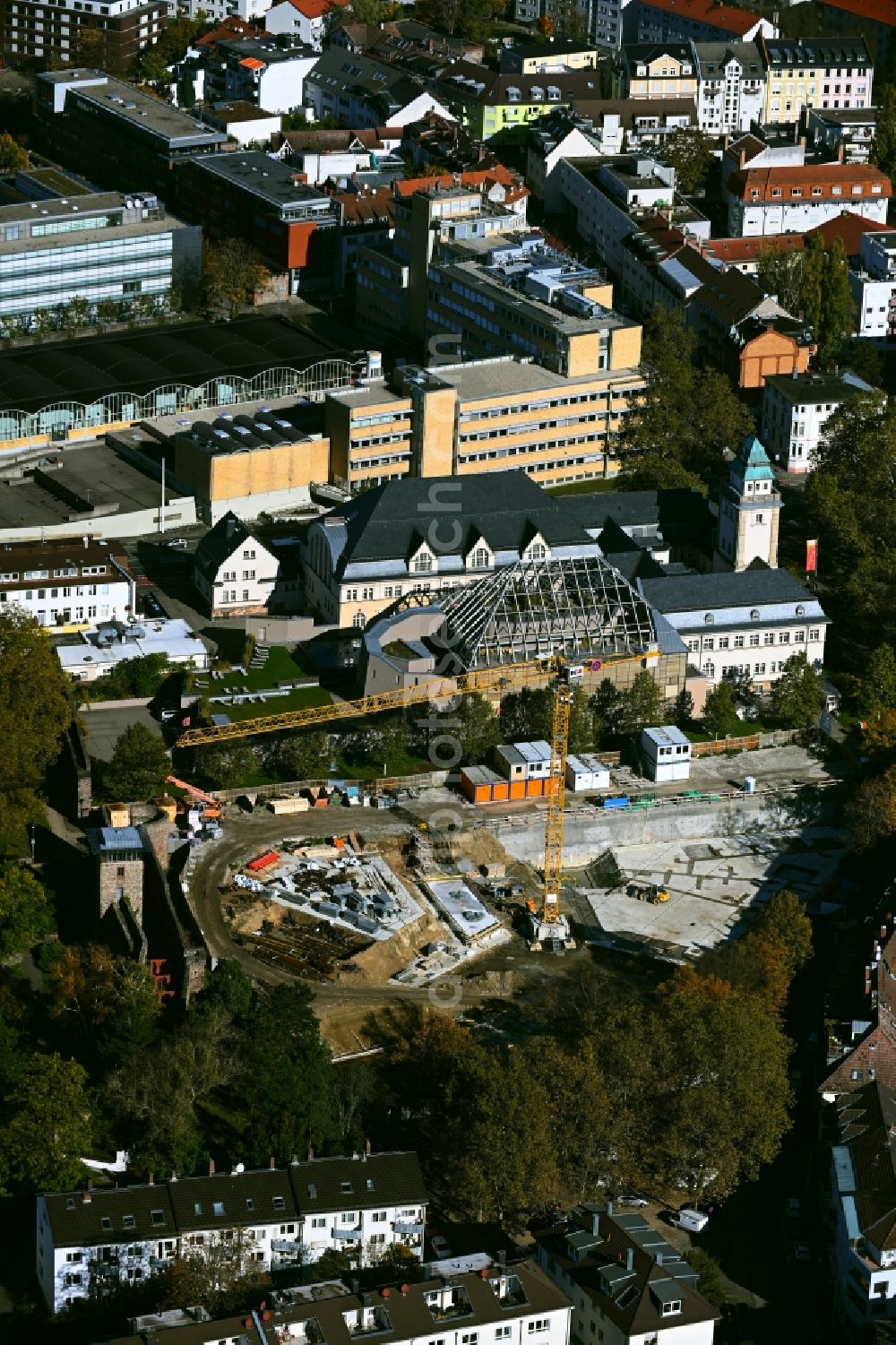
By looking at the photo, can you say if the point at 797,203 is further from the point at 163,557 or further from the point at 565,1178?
the point at 565,1178

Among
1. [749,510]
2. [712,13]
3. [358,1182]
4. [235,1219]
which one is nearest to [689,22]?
[712,13]

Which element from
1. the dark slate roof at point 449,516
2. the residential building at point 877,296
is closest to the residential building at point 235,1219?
the dark slate roof at point 449,516

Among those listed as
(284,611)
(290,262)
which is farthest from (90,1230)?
(290,262)

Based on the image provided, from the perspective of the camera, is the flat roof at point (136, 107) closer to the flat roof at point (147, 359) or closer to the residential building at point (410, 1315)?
the flat roof at point (147, 359)

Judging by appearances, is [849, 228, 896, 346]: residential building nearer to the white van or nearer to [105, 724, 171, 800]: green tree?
[105, 724, 171, 800]: green tree

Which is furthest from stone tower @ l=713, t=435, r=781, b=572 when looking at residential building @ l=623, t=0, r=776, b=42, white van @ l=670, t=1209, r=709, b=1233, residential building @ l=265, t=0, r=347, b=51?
residential building @ l=265, t=0, r=347, b=51

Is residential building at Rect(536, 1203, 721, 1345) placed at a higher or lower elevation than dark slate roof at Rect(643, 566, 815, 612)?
lower
